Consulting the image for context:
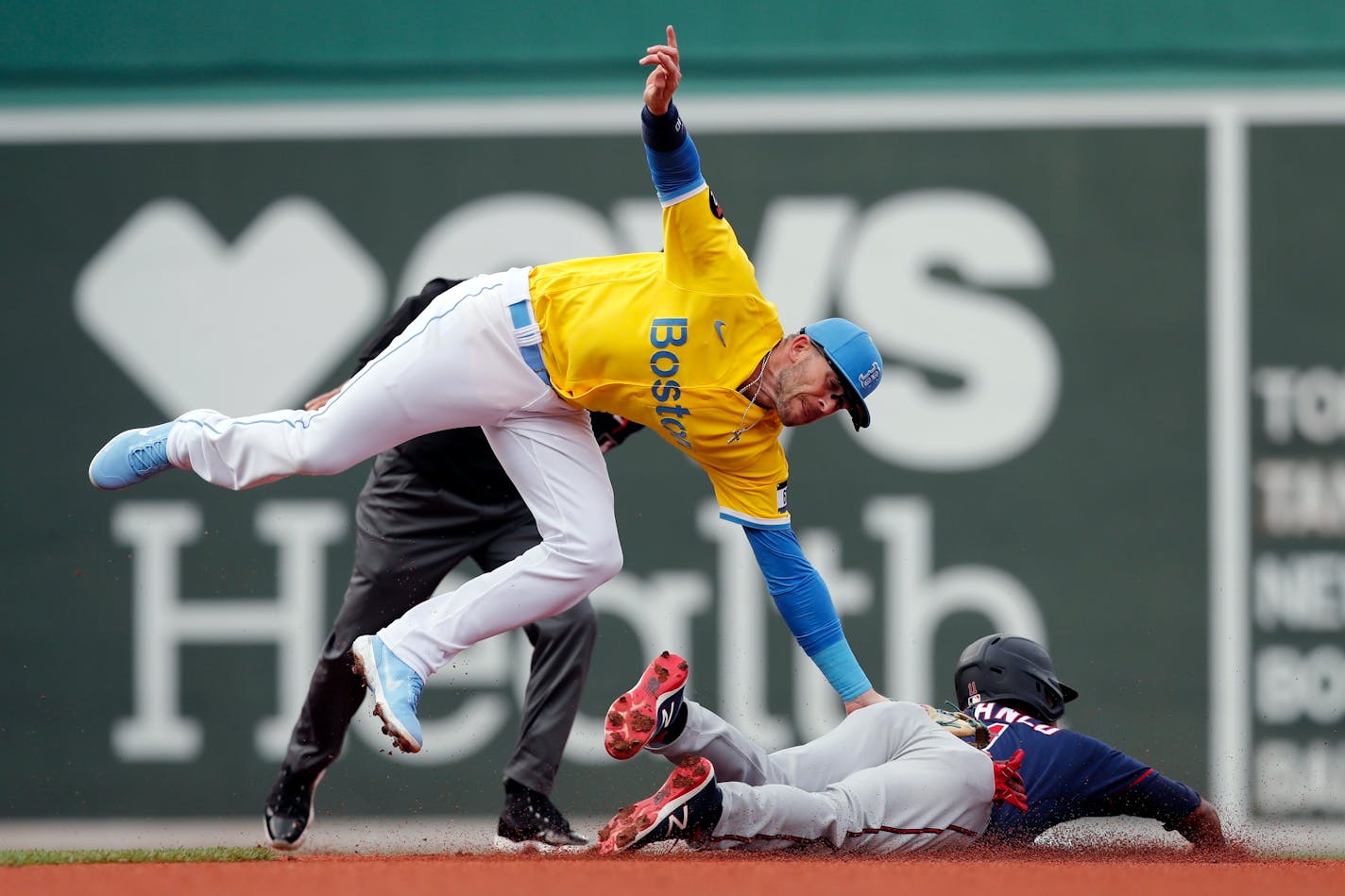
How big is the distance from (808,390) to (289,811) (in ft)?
7.87

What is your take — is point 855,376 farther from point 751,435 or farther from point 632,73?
point 632,73

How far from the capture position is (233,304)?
23.2 ft

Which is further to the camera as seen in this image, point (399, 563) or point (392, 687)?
point (399, 563)

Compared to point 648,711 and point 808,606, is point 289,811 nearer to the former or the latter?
point 648,711

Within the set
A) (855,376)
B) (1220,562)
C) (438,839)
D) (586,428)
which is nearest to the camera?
(855,376)

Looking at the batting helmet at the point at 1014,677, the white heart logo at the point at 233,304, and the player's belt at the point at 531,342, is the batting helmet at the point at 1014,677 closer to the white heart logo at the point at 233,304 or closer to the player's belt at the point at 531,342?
the player's belt at the point at 531,342

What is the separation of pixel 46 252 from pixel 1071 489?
4862mm

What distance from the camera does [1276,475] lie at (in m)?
6.93

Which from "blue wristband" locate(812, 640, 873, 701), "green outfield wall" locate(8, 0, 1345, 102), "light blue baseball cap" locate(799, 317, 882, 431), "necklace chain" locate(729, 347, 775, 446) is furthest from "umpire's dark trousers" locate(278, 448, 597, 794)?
"green outfield wall" locate(8, 0, 1345, 102)

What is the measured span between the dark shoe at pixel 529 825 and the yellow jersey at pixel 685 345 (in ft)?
3.92

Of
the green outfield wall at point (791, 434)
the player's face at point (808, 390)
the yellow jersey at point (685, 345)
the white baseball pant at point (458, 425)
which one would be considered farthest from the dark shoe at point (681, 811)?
the green outfield wall at point (791, 434)

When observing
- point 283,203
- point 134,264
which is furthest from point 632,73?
point 134,264

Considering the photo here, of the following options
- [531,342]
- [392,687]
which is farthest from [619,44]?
[392,687]

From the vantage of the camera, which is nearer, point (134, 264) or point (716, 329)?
point (716, 329)
